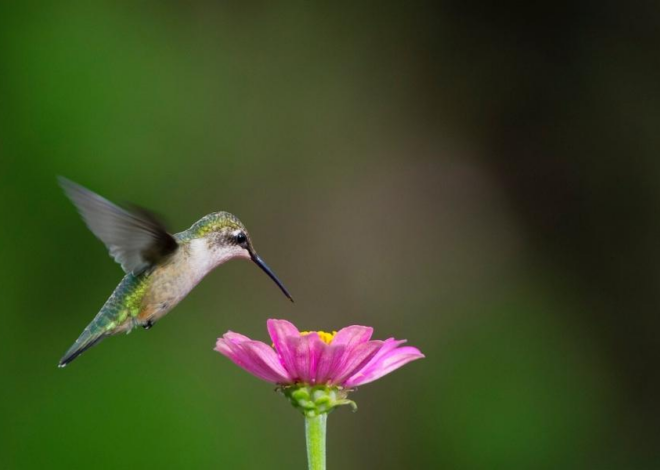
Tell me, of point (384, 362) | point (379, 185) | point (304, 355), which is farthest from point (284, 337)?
point (379, 185)

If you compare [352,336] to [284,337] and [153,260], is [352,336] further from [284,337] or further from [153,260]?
[153,260]

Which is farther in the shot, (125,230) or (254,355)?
(125,230)

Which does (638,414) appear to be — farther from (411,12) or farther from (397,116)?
(411,12)

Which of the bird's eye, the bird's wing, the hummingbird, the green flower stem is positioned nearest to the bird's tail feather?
the hummingbird

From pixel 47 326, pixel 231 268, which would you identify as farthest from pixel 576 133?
pixel 47 326

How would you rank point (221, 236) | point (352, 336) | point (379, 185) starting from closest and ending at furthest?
1. point (352, 336)
2. point (221, 236)
3. point (379, 185)

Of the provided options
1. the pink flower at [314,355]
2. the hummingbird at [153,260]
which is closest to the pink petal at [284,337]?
the pink flower at [314,355]
